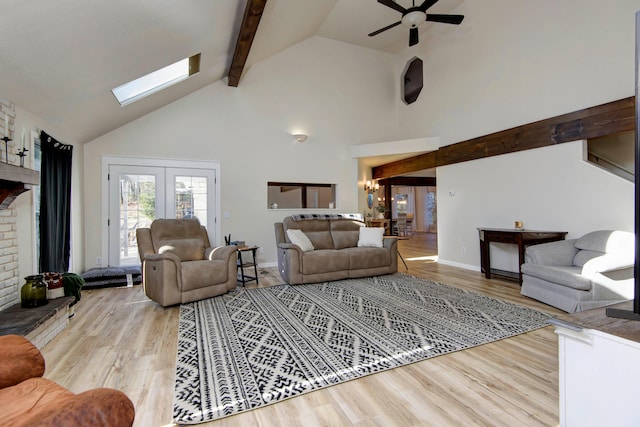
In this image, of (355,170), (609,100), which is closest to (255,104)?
(355,170)

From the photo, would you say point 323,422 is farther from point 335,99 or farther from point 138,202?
point 335,99

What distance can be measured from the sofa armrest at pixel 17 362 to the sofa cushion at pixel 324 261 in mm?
3173

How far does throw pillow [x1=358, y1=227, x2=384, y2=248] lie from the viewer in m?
4.93

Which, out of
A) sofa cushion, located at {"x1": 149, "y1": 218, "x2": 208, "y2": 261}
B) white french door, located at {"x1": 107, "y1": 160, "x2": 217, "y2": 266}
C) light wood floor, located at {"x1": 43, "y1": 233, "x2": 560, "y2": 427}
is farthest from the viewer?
white french door, located at {"x1": 107, "y1": 160, "x2": 217, "y2": 266}

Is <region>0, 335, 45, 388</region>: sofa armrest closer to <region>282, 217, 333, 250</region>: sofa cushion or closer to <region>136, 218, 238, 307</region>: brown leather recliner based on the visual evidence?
<region>136, 218, 238, 307</region>: brown leather recliner

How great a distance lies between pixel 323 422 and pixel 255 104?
5.48 m

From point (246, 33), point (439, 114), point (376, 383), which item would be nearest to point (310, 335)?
point (376, 383)

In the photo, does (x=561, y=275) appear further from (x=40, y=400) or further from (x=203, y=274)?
(x=40, y=400)

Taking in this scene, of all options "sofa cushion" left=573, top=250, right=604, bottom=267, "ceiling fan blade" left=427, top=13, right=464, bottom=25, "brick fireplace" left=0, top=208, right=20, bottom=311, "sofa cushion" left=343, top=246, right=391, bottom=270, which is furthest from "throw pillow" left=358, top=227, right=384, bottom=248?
"brick fireplace" left=0, top=208, right=20, bottom=311

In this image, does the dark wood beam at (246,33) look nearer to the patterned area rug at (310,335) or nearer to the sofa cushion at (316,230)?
the sofa cushion at (316,230)

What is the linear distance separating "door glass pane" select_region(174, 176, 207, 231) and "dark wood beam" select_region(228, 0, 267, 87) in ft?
6.42

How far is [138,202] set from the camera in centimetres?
496

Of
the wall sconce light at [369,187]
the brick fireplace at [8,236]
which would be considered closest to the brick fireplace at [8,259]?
the brick fireplace at [8,236]

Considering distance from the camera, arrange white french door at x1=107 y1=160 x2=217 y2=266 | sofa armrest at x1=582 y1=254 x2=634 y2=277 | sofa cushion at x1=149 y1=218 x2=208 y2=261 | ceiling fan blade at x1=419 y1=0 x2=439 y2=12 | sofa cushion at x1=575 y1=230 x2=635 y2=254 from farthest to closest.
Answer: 1. white french door at x1=107 y1=160 x2=217 y2=266
2. sofa cushion at x1=149 y1=218 x2=208 y2=261
3. ceiling fan blade at x1=419 y1=0 x2=439 y2=12
4. sofa cushion at x1=575 y1=230 x2=635 y2=254
5. sofa armrest at x1=582 y1=254 x2=634 y2=277
